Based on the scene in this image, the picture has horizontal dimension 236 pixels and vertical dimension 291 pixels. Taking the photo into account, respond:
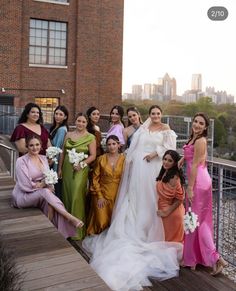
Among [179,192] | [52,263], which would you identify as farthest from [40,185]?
[179,192]

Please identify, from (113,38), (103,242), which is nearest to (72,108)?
(113,38)

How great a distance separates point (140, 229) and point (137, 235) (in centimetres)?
11

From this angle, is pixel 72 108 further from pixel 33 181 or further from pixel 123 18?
pixel 33 181

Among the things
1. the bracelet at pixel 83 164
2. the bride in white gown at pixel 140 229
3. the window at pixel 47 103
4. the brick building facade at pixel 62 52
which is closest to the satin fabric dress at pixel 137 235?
the bride in white gown at pixel 140 229

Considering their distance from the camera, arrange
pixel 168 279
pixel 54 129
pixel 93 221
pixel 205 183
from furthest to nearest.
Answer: pixel 54 129 → pixel 93 221 → pixel 205 183 → pixel 168 279

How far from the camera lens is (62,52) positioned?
23.1 m

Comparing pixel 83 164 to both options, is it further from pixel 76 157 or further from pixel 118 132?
pixel 118 132

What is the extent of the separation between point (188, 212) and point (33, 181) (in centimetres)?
222

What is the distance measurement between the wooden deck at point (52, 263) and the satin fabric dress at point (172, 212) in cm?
54

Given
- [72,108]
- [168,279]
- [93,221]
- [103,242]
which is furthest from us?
[72,108]

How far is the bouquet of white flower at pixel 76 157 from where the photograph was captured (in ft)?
18.4

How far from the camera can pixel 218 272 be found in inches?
183

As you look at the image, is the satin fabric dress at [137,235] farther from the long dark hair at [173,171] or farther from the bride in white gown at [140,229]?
the long dark hair at [173,171]

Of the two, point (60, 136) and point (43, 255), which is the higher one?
point (60, 136)
